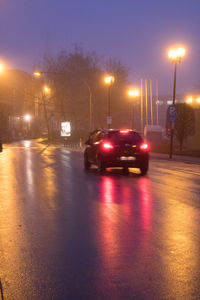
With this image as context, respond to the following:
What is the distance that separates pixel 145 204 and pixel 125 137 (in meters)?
7.68

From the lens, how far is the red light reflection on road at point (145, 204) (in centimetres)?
797

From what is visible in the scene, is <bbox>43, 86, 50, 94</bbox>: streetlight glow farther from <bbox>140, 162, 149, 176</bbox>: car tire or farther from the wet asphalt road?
the wet asphalt road

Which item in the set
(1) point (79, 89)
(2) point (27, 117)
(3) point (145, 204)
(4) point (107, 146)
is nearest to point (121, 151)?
(4) point (107, 146)

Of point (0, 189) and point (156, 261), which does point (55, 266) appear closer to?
point (156, 261)

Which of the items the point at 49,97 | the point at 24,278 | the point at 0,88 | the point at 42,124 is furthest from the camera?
the point at 42,124

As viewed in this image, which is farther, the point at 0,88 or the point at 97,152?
the point at 0,88

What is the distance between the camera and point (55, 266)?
17.6 feet

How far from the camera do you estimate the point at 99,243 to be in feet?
21.4

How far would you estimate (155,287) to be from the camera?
15.1 ft

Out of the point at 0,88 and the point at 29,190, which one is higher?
the point at 0,88

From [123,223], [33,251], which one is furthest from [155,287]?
[123,223]

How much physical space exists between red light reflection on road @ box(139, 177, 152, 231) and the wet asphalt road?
2 centimetres

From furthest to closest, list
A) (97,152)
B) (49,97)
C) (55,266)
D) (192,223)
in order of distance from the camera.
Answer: (49,97) < (97,152) < (192,223) < (55,266)

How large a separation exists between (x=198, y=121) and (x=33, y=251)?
37.6 m
